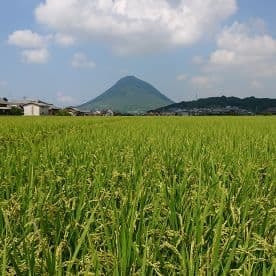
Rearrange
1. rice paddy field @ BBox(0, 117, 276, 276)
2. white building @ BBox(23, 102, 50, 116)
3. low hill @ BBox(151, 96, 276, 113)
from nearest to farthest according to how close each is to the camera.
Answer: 1. rice paddy field @ BBox(0, 117, 276, 276)
2. white building @ BBox(23, 102, 50, 116)
3. low hill @ BBox(151, 96, 276, 113)

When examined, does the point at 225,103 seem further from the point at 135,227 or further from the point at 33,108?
the point at 135,227

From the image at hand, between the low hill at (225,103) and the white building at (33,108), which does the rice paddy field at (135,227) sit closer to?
the white building at (33,108)

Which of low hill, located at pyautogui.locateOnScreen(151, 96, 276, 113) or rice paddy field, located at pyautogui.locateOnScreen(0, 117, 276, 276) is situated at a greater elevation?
low hill, located at pyautogui.locateOnScreen(151, 96, 276, 113)

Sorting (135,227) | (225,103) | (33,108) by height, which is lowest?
(135,227)

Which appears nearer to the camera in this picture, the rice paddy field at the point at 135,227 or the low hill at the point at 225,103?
the rice paddy field at the point at 135,227

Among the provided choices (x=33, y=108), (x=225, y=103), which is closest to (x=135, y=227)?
(x=33, y=108)

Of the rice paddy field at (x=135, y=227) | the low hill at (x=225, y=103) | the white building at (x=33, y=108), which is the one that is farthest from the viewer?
the low hill at (x=225, y=103)

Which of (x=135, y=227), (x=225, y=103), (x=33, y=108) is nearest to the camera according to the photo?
(x=135, y=227)

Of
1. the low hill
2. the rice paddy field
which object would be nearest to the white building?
the low hill

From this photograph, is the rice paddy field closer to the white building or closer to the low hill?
the white building

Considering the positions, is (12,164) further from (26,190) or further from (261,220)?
(261,220)

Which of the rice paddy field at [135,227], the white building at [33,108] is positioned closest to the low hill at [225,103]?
the white building at [33,108]

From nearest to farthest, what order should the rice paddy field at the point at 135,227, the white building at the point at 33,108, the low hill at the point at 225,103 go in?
1. the rice paddy field at the point at 135,227
2. the white building at the point at 33,108
3. the low hill at the point at 225,103

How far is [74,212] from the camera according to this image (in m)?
1.88
